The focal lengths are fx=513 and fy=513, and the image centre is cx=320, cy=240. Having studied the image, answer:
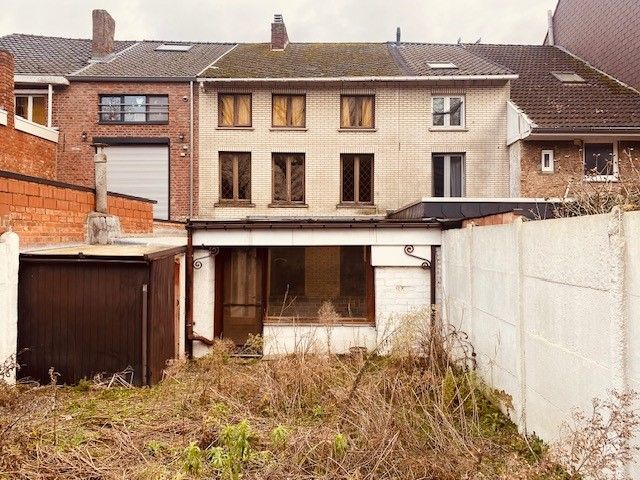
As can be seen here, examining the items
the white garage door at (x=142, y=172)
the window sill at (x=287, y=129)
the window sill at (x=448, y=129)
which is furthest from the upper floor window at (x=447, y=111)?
the white garage door at (x=142, y=172)

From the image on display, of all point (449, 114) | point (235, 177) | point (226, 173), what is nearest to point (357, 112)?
point (449, 114)

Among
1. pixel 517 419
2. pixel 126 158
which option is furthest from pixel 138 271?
pixel 126 158

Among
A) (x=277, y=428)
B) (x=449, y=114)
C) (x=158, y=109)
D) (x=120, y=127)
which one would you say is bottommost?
(x=277, y=428)

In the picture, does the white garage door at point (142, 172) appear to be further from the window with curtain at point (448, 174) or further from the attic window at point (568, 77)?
the attic window at point (568, 77)

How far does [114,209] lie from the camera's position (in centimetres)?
1182

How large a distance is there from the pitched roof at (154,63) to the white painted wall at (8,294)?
12.8 m

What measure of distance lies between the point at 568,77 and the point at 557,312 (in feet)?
62.5

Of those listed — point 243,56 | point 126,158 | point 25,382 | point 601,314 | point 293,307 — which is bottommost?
point 25,382

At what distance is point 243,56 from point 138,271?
1561 cm

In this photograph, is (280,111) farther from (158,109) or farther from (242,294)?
(242,294)

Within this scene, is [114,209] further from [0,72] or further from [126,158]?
[126,158]

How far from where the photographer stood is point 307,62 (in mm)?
20672

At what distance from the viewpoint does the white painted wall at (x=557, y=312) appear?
3.95 metres

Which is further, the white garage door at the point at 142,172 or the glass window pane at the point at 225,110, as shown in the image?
the white garage door at the point at 142,172
